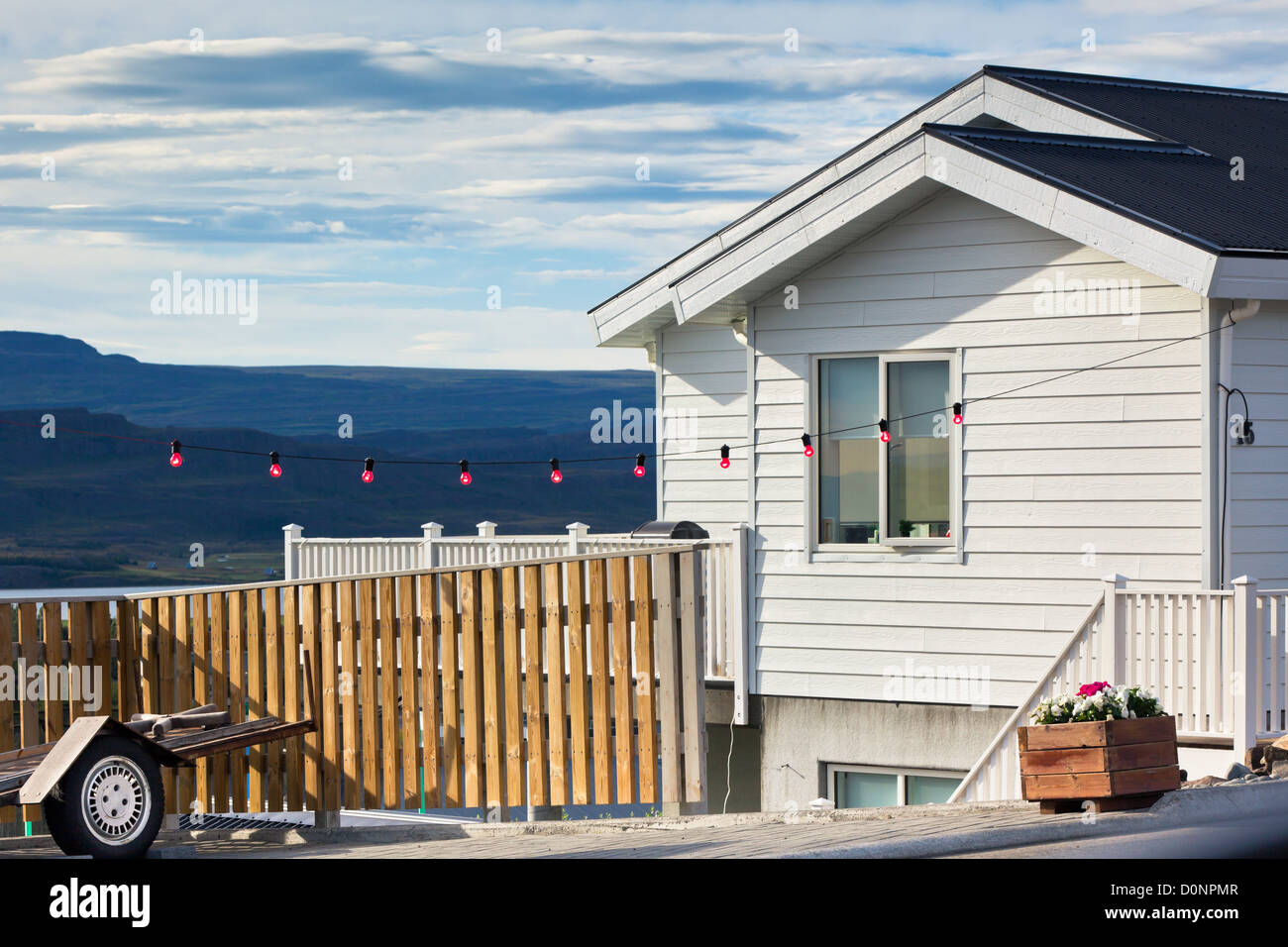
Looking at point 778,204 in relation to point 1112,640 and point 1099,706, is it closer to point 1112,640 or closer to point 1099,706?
point 1112,640

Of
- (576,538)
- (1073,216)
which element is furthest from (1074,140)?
(576,538)

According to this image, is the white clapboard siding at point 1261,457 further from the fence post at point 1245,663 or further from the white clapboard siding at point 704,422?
the white clapboard siding at point 704,422

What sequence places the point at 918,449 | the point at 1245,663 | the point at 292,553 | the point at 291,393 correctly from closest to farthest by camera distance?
1. the point at 1245,663
2. the point at 918,449
3. the point at 292,553
4. the point at 291,393

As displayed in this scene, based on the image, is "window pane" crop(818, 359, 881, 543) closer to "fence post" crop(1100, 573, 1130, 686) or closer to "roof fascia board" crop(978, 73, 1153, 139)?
"fence post" crop(1100, 573, 1130, 686)

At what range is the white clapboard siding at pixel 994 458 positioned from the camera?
11375mm

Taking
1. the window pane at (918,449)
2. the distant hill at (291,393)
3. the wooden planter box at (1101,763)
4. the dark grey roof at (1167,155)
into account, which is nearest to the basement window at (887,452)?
the window pane at (918,449)

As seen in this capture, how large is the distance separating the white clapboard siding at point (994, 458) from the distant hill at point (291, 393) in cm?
11220

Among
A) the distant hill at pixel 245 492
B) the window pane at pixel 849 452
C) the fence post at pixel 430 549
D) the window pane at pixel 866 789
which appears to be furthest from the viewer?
the distant hill at pixel 245 492

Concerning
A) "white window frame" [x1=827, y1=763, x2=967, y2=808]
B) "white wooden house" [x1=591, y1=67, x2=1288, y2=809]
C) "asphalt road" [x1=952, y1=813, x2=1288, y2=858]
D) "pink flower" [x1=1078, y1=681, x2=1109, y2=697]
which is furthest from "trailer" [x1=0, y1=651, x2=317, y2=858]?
"white window frame" [x1=827, y1=763, x2=967, y2=808]

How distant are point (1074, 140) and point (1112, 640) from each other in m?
5.01

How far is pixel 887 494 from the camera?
12414mm

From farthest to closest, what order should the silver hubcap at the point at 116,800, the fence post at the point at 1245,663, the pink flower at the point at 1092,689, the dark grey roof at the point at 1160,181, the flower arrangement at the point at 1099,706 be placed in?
the dark grey roof at the point at 1160,181 < the fence post at the point at 1245,663 < the pink flower at the point at 1092,689 < the flower arrangement at the point at 1099,706 < the silver hubcap at the point at 116,800

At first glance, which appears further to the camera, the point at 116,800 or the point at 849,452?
the point at 849,452

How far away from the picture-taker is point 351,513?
9825 cm
